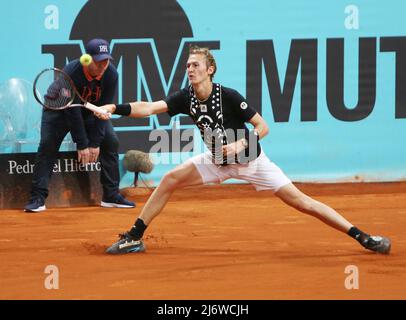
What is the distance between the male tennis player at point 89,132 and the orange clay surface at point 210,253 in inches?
9.9

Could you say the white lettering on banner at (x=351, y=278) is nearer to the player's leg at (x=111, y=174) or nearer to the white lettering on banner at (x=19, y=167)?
the player's leg at (x=111, y=174)

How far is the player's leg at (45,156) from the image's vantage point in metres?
8.62

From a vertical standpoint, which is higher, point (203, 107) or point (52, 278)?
point (203, 107)

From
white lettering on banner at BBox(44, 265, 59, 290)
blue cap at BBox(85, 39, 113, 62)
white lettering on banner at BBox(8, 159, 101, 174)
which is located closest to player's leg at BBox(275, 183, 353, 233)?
white lettering on banner at BBox(44, 265, 59, 290)

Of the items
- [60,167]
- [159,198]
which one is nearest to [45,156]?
[60,167]

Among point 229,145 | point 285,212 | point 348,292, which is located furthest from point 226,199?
point 348,292

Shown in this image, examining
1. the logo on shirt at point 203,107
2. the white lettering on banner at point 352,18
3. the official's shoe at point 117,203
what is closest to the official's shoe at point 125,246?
the logo on shirt at point 203,107

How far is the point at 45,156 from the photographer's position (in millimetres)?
8695

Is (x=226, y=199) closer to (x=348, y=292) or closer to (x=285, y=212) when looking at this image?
(x=285, y=212)

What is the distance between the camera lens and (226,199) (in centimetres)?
967

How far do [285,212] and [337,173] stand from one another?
1947mm

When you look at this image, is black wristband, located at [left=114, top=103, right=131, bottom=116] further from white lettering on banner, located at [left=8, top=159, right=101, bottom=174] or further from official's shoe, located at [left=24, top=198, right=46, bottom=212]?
white lettering on banner, located at [left=8, top=159, right=101, bottom=174]

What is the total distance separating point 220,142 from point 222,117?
18 centimetres

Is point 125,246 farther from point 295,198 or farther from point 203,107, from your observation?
point 295,198
